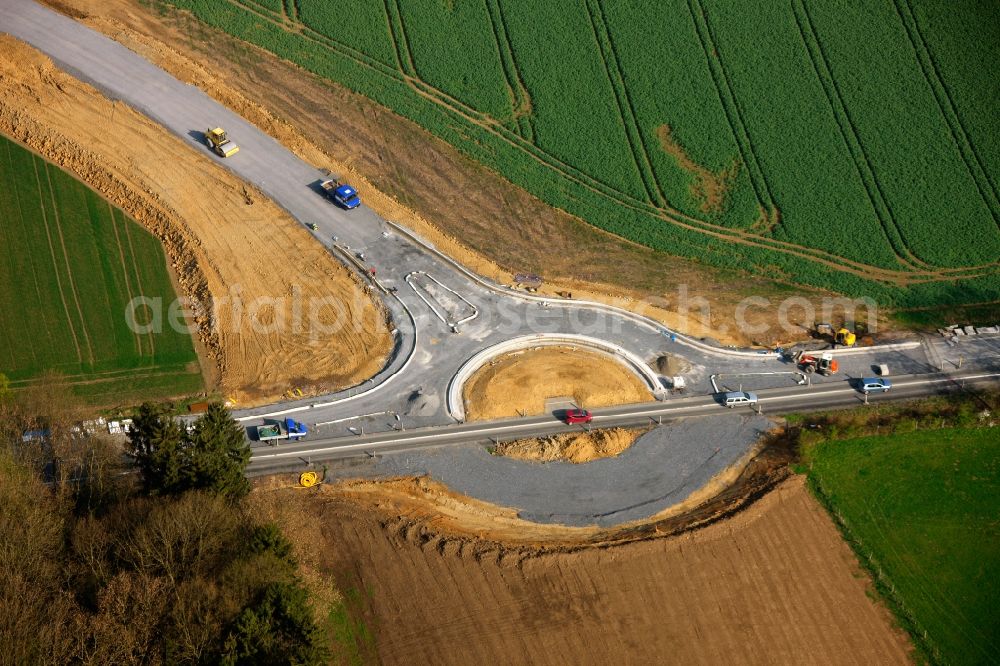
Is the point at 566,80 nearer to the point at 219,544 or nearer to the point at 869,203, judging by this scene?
the point at 869,203

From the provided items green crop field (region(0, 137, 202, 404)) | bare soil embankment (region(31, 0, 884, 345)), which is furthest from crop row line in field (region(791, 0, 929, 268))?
green crop field (region(0, 137, 202, 404))

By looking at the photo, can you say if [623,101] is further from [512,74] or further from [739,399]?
[739,399]

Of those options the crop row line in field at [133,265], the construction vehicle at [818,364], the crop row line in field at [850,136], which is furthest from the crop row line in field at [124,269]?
the crop row line in field at [850,136]

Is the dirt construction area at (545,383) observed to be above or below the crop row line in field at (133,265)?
below

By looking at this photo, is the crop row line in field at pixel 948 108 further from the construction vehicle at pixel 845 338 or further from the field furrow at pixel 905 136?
the construction vehicle at pixel 845 338

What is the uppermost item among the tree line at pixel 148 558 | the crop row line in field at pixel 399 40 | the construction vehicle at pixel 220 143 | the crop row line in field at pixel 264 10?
the crop row line in field at pixel 264 10

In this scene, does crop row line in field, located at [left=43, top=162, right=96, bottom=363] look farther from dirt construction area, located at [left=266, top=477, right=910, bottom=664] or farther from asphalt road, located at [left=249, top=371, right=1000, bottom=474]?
dirt construction area, located at [left=266, top=477, right=910, bottom=664]

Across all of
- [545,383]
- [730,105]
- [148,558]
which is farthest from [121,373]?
[730,105]
